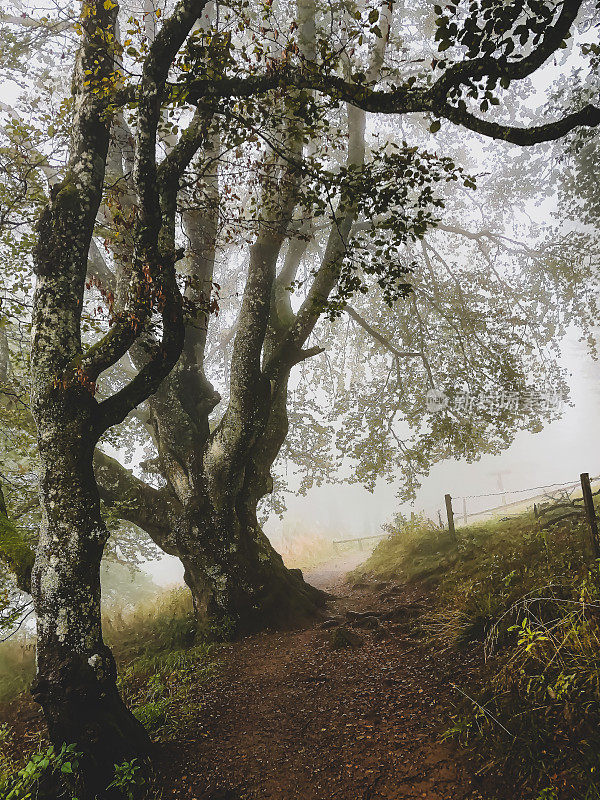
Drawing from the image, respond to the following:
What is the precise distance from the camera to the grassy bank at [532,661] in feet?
10.6

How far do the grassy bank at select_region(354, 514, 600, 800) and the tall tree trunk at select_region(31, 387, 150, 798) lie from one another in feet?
10.7

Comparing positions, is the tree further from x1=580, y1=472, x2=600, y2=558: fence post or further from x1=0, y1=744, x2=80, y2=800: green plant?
x1=580, y1=472, x2=600, y2=558: fence post

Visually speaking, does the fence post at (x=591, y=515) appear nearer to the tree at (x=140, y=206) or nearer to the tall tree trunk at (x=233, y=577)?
the tree at (x=140, y=206)

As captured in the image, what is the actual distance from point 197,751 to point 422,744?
2.36 metres

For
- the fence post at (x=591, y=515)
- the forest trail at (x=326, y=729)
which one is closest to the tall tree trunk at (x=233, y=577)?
the forest trail at (x=326, y=729)

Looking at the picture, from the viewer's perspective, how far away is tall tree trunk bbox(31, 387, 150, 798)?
3.88 m

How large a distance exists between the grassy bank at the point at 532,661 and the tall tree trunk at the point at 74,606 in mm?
3262

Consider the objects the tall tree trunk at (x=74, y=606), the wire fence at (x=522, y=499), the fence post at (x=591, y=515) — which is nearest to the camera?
the tall tree trunk at (x=74, y=606)

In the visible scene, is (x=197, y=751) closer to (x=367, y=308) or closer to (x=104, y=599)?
(x=367, y=308)

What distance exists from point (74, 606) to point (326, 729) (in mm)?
3031

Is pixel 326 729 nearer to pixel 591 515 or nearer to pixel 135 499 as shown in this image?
pixel 591 515

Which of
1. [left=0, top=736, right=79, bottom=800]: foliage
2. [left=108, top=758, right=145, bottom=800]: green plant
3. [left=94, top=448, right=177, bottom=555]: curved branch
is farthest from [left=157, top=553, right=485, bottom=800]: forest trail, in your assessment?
[left=94, top=448, right=177, bottom=555]: curved branch

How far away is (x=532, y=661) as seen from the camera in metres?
4.17

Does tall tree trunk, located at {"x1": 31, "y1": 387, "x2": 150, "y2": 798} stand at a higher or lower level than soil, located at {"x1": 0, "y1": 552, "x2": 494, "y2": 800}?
higher
